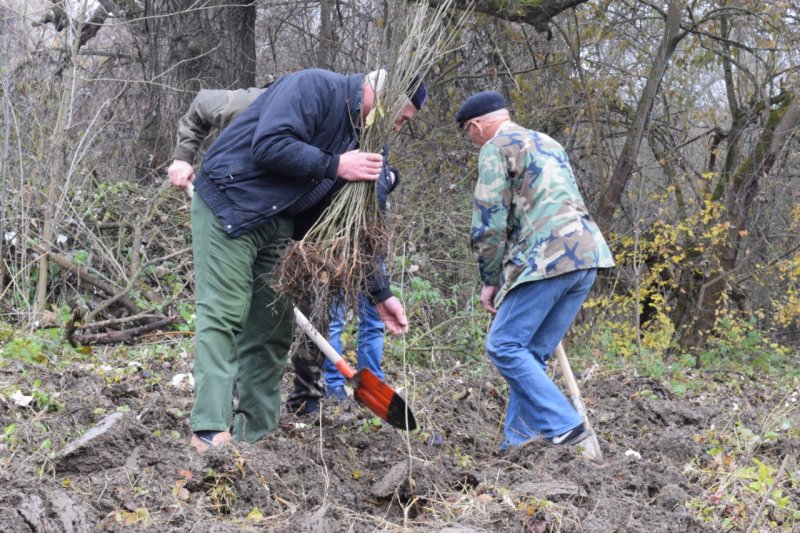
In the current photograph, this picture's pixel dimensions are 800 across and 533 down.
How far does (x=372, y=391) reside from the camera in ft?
13.4

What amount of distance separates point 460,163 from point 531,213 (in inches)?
182

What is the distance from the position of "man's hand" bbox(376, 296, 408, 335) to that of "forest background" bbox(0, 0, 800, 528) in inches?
58.5

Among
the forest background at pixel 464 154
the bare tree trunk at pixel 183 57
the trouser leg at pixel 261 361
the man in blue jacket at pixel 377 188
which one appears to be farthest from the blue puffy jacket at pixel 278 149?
the bare tree trunk at pixel 183 57

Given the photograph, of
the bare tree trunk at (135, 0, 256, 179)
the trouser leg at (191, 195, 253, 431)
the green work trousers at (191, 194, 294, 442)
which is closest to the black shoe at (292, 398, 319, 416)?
the green work trousers at (191, 194, 294, 442)

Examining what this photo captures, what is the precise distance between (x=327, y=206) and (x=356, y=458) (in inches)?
45.1

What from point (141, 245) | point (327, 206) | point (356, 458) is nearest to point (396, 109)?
point (327, 206)

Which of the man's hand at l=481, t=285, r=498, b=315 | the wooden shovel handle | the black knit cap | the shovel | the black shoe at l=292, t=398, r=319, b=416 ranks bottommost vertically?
the black shoe at l=292, t=398, r=319, b=416

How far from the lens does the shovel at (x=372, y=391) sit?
4043mm

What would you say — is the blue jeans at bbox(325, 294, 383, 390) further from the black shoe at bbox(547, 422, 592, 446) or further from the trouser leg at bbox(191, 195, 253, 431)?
the black shoe at bbox(547, 422, 592, 446)

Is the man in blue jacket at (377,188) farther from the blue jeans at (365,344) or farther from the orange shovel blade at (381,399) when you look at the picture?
the orange shovel blade at (381,399)

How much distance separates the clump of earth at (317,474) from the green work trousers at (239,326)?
0.53ft

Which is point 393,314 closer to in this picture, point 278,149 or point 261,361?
point 261,361

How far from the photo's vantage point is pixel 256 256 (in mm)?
4082

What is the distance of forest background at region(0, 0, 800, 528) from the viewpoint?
278 inches
